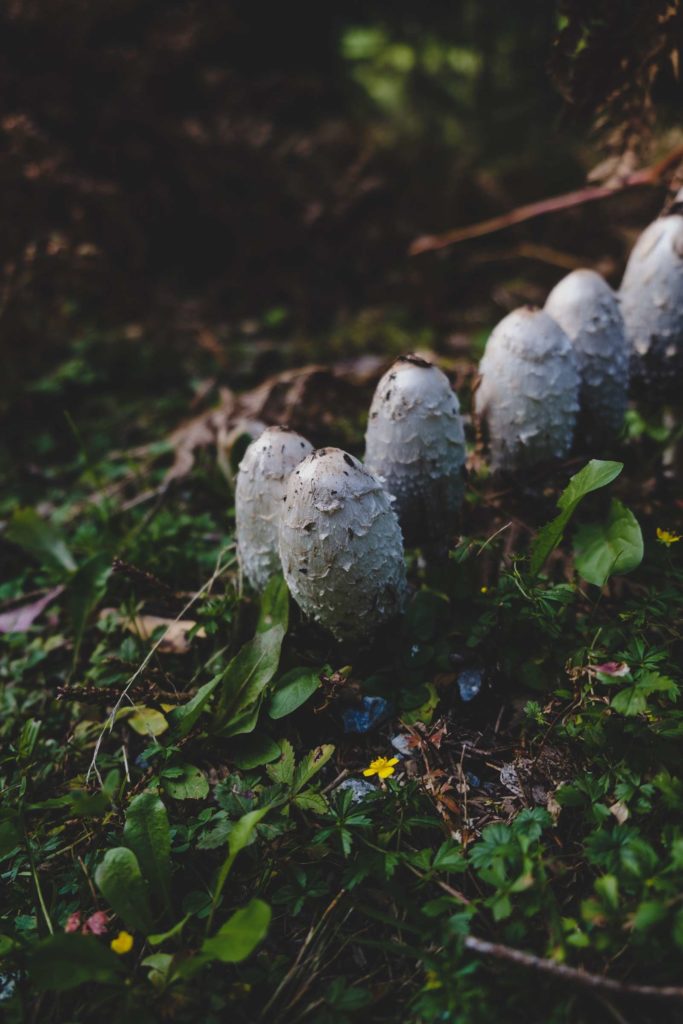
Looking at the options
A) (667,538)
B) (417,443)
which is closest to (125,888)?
(417,443)

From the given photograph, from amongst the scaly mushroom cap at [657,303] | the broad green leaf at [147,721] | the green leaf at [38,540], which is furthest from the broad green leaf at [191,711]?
the scaly mushroom cap at [657,303]

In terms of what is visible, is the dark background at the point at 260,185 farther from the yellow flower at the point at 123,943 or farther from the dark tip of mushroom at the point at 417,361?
the yellow flower at the point at 123,943

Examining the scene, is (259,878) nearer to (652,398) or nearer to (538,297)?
(652,398)

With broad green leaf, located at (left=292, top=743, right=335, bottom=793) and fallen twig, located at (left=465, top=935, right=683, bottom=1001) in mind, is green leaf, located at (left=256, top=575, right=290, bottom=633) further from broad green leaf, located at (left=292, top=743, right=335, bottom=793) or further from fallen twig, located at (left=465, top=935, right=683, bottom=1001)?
fallen twig, located at (left=465, top=935, right=683, bottom=1001)

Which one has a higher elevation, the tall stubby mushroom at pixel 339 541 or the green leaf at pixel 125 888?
the tall stubby mushroom at pixel 339 541

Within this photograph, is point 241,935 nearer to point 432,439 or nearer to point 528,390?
point 432,439

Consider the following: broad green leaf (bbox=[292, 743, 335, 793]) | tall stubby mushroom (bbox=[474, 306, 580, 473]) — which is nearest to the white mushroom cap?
tall stubby mushroom (bbox=[474, 306, 580, 473])
